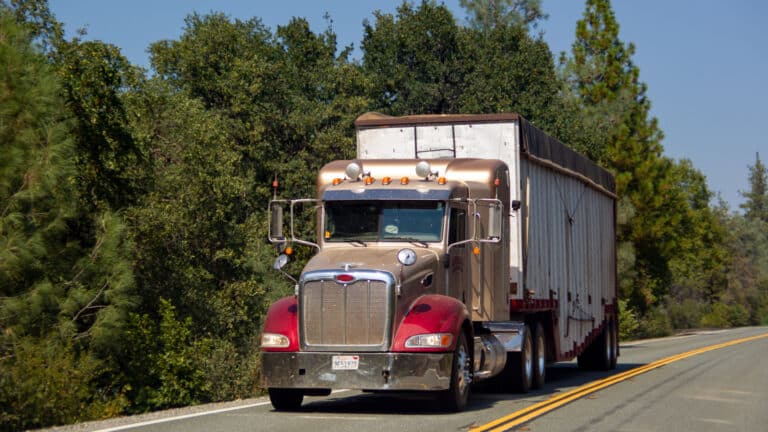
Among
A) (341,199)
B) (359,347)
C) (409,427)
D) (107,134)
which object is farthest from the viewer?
(107,134)

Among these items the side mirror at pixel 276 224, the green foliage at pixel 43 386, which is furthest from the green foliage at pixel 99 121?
the side mirror at pixel 276 224

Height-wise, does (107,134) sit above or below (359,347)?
above

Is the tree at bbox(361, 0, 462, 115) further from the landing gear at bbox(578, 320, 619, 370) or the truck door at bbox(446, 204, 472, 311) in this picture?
the truck door at bbox(446, 204, 472, 311)

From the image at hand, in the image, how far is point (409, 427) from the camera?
12195mm

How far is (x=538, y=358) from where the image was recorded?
18.7 metres

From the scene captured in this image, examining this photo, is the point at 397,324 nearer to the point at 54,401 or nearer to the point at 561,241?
the point at 54,401

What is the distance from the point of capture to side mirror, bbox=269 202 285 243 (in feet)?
47.4

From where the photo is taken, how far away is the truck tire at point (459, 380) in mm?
13609

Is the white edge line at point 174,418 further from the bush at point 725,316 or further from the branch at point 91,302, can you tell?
the bush at point 725,316

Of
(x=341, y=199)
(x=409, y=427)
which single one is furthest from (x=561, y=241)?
(x=409, y=427)

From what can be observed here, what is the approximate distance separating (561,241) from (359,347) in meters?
8.64

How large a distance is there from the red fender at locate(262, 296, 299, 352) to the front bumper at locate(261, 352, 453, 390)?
184 millimetres

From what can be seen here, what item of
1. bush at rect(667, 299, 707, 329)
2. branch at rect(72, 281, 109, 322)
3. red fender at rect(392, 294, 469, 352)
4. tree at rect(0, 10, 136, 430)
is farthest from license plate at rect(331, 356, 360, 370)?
bush at rect(667, 299, 707, 329)

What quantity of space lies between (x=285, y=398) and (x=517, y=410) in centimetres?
308
